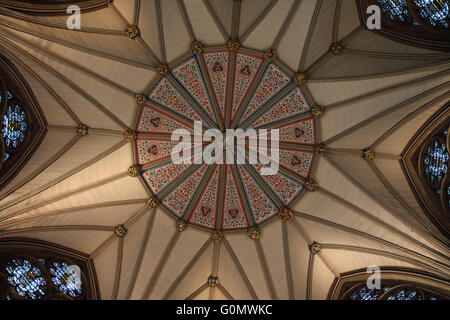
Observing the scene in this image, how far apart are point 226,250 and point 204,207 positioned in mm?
1872

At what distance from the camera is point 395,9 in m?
13.6

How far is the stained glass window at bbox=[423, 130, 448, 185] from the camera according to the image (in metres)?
12.9

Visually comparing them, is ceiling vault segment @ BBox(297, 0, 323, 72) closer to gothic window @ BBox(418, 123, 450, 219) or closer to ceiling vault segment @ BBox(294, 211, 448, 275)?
gothic window @ BBox(418, 123, 450, 219)

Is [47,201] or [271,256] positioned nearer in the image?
[47,201]

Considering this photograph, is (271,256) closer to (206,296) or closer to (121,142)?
(206,296)

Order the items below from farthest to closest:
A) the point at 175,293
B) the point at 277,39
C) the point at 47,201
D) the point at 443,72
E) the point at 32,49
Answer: the point at 175,293 → the point at 277,39 → the point at 47,201 → the point at 32,49 → the point at 443,72

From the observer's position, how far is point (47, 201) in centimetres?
1457

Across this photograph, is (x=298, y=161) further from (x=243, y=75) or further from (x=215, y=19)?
(x=215, y=19)

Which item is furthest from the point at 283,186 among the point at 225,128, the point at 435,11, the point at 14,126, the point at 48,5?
the point at 48,5

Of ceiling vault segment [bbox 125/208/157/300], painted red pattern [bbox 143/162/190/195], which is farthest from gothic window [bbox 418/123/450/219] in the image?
ceiling vault segment [bbox 125/208/157/300]

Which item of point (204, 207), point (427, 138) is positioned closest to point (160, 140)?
point (204, 207)

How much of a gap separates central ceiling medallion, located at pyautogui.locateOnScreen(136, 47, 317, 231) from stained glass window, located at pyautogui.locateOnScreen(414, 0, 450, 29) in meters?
4.74

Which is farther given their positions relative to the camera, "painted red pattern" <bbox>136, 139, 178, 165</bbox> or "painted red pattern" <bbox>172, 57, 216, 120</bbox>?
"painted red pattern" <bbox>136, 139, 178, 165</bbox>

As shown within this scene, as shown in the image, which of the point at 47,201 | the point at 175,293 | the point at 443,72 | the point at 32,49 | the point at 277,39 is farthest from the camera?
the point at 175,293
